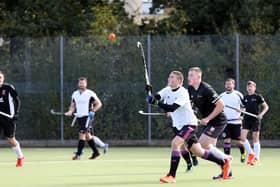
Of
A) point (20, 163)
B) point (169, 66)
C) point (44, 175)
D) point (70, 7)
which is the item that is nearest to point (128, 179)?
point (44, 175)

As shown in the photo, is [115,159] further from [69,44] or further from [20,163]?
[69,44]

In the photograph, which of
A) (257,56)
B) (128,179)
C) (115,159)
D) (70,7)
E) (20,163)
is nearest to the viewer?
(128,179)

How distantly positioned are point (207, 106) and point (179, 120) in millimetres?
591

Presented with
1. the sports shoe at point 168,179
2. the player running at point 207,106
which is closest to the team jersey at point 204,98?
the player running at point 207,106

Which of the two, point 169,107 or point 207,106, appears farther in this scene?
point 207,106

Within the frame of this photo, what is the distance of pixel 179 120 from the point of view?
532 inches

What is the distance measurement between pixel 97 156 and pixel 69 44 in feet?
20.0

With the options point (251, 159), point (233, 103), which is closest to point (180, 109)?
point (251, 159)

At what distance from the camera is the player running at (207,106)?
1367 cm

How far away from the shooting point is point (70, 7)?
29.8 meters

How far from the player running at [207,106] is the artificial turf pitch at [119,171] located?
1.83 ft

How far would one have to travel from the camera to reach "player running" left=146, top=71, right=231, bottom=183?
519 inches

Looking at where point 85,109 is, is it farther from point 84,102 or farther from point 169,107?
point 169,107

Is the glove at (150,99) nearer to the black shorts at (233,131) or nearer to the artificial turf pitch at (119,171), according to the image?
the artificial turf pitch at (119,171)
